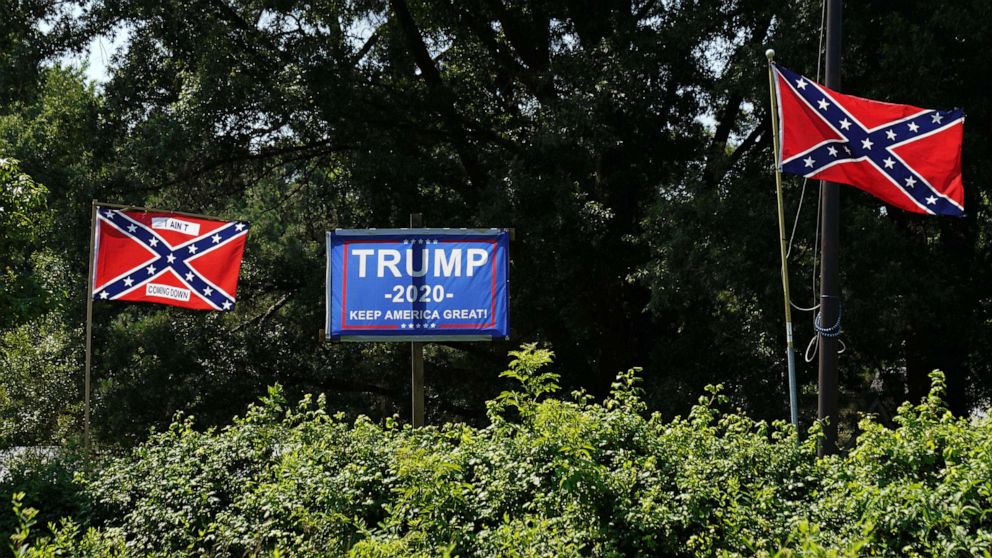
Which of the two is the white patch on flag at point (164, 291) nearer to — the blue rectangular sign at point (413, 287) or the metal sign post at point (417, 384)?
the blue rectangular sign at point (413, 287)

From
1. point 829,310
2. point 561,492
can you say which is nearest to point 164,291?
point 561,492

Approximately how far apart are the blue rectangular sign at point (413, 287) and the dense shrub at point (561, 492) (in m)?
1.66

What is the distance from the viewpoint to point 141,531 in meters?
8.60

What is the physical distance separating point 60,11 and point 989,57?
51.8 feet

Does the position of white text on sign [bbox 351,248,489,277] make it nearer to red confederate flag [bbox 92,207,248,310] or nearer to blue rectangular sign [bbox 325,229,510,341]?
blue rectangular sign [bbox 325,229,510,341]

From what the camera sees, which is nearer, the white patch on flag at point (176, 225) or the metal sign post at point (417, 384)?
the metal sign post at point (417, 384)

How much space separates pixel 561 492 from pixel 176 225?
6.33 meters

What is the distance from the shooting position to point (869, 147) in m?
9.19

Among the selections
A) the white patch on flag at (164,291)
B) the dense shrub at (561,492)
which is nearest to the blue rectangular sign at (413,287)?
the dense shrub at (561,492)

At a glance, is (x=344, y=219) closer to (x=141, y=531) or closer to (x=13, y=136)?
(x=141, y=531)

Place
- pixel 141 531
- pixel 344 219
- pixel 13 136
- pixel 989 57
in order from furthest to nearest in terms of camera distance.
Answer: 1. pixel 13 136
2. pixel 344 219
3. pixel 989 57
4. pixel 141 531

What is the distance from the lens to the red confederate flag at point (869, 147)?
29.9 feet

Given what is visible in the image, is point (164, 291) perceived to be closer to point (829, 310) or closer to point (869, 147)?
point (829, 310)

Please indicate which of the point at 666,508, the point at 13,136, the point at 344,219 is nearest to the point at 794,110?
the point at 666,508
